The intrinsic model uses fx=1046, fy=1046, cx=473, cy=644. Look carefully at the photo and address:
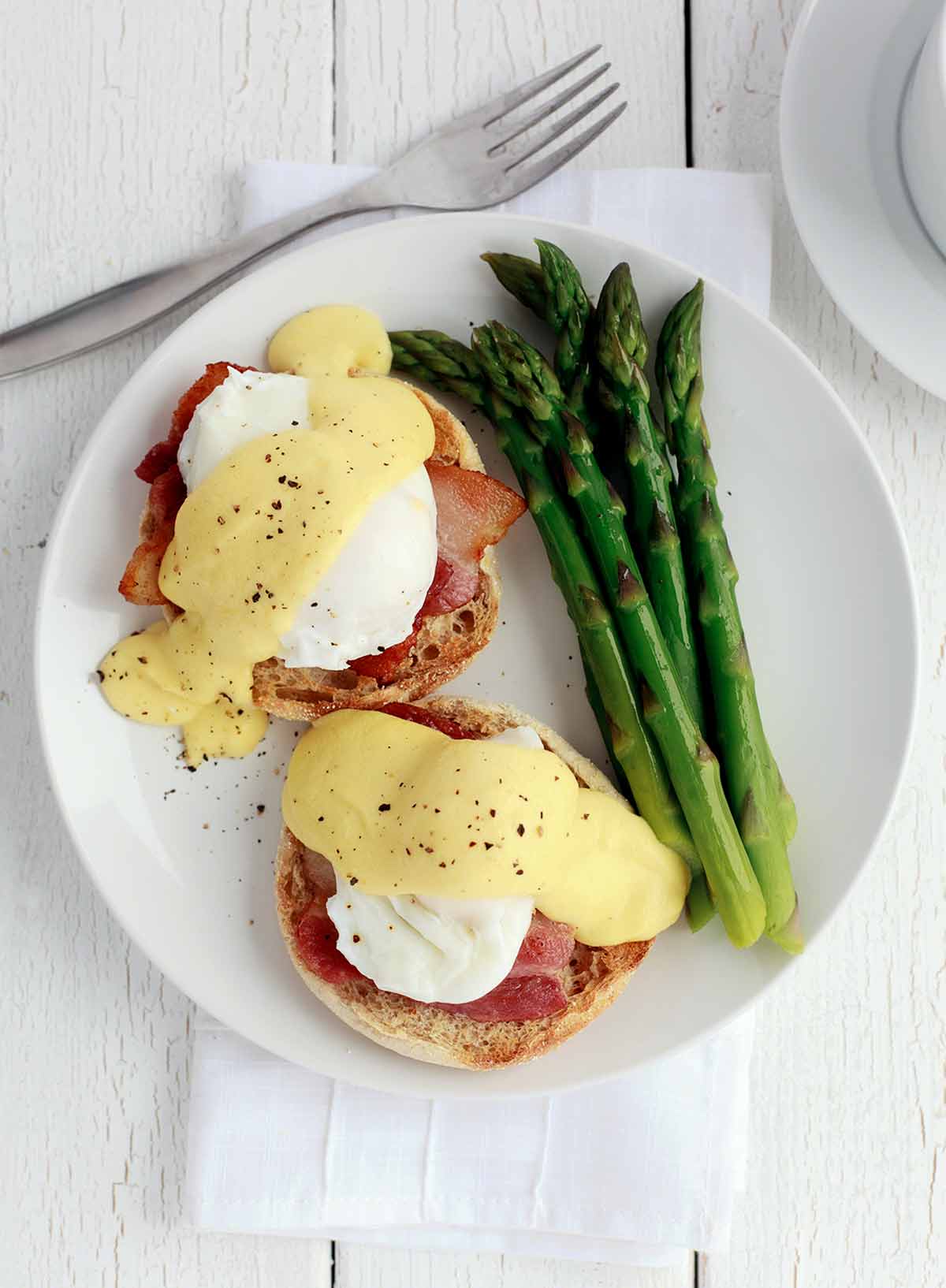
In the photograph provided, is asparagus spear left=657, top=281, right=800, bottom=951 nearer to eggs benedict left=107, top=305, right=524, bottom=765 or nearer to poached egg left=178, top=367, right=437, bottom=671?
eggs benedict left=107, top=305, right=524, bottom=765

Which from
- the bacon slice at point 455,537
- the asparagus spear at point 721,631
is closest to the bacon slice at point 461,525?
the bacon slice at point 455,537

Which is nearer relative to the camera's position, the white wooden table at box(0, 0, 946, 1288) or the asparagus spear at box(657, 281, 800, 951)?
the asparagus spear at box(657, 281, 800, 951)

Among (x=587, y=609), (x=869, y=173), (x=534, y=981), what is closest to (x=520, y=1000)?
(x=534, y=981)

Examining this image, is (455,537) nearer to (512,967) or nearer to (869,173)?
(512,967)

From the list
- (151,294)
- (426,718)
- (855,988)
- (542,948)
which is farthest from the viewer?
(855,988)

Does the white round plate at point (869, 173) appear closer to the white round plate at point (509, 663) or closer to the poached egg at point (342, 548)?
the white round plate at point (509, 663)

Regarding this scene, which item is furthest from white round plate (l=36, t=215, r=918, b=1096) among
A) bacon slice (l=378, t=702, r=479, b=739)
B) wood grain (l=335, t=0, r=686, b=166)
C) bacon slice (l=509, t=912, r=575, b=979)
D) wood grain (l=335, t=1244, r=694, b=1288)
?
wood grain (l=335, t=1244, r=694, b=1288)
